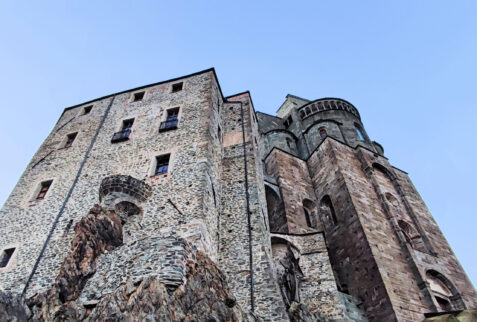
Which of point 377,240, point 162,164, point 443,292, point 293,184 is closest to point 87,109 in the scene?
point 162,164

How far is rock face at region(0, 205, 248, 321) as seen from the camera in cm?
875

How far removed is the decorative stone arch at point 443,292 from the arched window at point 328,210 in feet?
16.3

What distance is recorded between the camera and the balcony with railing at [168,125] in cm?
1734

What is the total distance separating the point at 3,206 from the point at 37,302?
24.7 ft

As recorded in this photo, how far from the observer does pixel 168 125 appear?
17672mm

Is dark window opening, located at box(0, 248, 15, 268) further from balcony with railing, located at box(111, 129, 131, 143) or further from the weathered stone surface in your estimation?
the weathered stone surface

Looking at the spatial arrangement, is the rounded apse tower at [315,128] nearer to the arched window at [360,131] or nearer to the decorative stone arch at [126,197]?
the arched window at [360,131]

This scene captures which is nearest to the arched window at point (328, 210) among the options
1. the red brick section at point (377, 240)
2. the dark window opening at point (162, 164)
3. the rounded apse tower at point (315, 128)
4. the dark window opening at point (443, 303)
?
the red brick section at point (377, 240)

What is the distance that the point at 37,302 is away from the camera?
10.6 m

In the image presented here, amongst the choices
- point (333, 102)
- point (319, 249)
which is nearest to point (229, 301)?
point (319, 249)

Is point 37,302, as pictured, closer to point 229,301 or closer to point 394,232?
point 229,301

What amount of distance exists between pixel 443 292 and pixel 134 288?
47.7ft

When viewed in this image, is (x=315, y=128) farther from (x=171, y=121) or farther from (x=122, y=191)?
(x=122, y=191)

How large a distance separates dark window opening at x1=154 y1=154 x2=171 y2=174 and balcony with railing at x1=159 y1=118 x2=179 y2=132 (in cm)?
189
